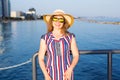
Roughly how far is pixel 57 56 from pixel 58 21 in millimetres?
416

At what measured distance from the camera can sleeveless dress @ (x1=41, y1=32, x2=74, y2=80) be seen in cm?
314

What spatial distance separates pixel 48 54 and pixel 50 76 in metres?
0.26

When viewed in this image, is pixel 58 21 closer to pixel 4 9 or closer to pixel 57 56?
pixel 57 56

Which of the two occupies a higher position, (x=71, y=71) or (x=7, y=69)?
(x=71, y=71)

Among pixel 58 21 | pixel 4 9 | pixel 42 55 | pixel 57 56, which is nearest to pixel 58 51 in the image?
pixel 57 56

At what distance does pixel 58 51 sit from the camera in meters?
3.14

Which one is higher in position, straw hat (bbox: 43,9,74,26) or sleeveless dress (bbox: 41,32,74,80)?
straw hat (bbox: 43,9,74,26)

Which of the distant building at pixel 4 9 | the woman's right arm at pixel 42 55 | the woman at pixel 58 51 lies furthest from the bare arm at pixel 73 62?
the distant building at pixel 4 9

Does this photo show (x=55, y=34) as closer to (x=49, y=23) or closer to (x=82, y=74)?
(x=49, y=23)

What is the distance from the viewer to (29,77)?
21750mm

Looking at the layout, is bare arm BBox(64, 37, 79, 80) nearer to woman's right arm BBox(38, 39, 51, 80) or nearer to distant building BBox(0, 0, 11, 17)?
woman's right arm BBox(38, 39, 51, 80)

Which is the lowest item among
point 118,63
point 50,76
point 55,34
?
point 118,63

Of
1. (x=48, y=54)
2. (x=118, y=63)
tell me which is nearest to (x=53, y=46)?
(x=48, y=54)

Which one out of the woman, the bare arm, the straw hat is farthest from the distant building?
the bare arm
